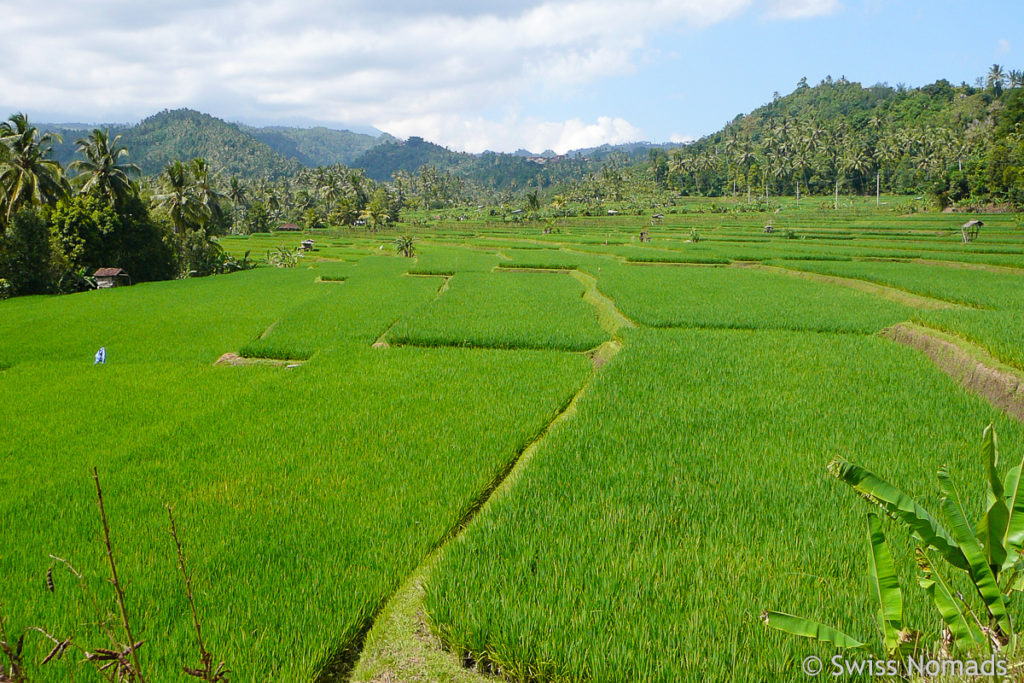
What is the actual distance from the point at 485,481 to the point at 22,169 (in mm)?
26363

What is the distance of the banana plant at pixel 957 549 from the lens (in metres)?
1.90

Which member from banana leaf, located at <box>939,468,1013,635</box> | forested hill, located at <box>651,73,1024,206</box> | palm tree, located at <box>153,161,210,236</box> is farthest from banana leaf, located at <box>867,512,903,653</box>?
forested hill, located at <box>651,73,1024,206</box>

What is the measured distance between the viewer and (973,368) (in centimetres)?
715

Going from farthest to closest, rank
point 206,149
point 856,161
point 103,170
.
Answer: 1. point 206,149
2. point 856,161
3. point 103,170

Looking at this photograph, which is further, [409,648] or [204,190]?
[204,190]

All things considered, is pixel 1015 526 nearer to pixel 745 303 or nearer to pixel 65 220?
pixel 745 303

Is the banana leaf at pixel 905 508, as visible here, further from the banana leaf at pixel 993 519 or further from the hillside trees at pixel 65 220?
the hillside trees at pixel 65 220

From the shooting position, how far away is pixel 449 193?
108 meters

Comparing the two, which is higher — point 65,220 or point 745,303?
point 65,220

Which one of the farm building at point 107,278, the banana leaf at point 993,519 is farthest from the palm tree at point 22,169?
the banana leaf at point 993,519

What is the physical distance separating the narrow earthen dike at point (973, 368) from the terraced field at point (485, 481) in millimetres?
161

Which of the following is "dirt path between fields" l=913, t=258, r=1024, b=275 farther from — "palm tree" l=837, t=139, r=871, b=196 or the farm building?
"palm tree" l=837, t=139, r=871, b=196

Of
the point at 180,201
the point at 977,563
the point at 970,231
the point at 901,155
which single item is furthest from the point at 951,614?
the point at 901,155

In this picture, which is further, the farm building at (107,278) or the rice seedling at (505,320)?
the farm building at (107,278)
